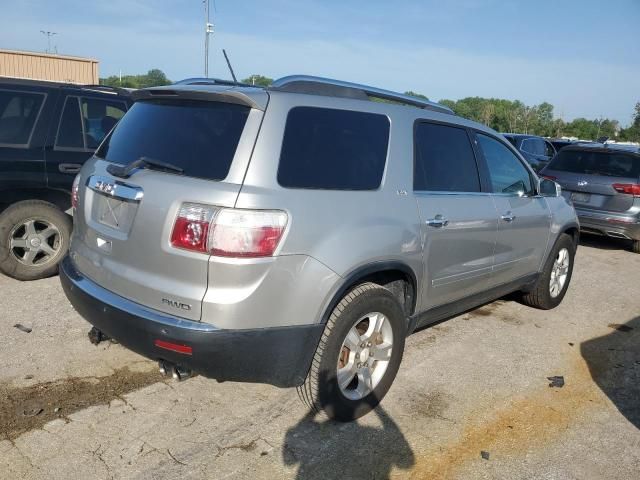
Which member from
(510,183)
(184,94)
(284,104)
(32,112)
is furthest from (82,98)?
(510,183)

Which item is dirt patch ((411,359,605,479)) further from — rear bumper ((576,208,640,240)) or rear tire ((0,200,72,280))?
rear bumper ((576,208,640,240))

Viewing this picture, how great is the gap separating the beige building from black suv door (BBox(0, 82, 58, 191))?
32.9 m

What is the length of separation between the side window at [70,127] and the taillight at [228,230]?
10.4 ft

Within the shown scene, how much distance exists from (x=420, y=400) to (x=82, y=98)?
4155 millimetres

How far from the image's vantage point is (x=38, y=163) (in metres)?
5.04

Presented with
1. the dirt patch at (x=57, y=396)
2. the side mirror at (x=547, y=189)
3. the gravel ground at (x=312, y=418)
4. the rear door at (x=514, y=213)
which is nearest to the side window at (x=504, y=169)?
the rear door at (x=514, y=213)

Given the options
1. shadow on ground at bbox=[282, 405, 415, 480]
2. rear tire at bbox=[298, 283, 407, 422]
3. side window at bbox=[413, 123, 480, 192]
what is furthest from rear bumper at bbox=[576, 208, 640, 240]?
shadow on ground at bbox=[282, 405, 415, 480]

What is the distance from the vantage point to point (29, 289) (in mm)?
5082

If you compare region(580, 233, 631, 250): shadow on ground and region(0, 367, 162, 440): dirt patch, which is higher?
region(0, 367, 162, 440): dirt patch

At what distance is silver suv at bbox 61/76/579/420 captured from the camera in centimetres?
264

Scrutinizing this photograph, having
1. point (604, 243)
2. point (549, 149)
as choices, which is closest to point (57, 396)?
point (604, 243)

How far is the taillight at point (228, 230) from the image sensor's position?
258 cm

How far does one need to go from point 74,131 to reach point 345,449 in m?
3.96

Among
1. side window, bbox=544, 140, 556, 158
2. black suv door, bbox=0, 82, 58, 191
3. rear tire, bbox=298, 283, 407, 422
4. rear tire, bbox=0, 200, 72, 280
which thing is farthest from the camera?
side window, bbox=544, 140, 556, 158
